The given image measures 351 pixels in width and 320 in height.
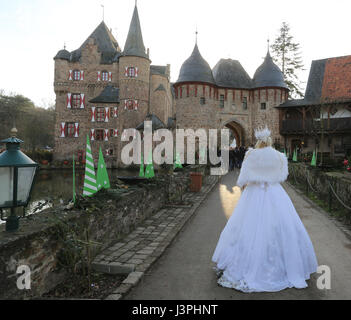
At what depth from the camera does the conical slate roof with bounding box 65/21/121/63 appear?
33938 millimetres

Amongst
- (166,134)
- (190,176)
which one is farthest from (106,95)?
(190,176)

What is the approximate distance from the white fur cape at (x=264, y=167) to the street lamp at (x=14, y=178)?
2.65 meters

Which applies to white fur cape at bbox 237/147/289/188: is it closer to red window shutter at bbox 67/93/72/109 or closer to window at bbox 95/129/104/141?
window at bbox 95/129/104/141

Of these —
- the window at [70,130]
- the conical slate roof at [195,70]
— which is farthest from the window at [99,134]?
the conical slate roof at [195,70]

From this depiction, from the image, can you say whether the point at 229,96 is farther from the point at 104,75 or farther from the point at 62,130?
the point at 62,130

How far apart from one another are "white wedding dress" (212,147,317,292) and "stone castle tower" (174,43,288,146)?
24.8 metres

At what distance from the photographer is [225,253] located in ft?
11.9

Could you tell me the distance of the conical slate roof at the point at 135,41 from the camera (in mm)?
31344

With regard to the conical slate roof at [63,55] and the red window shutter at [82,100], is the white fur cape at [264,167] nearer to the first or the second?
the red window shutter at [82,100]

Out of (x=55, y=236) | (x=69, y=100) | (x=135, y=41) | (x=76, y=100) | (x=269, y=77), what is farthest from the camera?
(x=76, y=100)

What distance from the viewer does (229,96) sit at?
30.5 meters

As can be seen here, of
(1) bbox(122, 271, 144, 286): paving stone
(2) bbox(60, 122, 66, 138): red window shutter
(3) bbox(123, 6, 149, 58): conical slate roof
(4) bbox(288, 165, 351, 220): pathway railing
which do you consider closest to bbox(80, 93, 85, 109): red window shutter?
(2) bbox(60, 122, 66, 138): red window shutter

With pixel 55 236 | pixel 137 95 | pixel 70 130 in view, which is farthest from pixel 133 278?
pixel 70 130

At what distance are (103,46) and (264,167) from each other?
36355 millimetres
